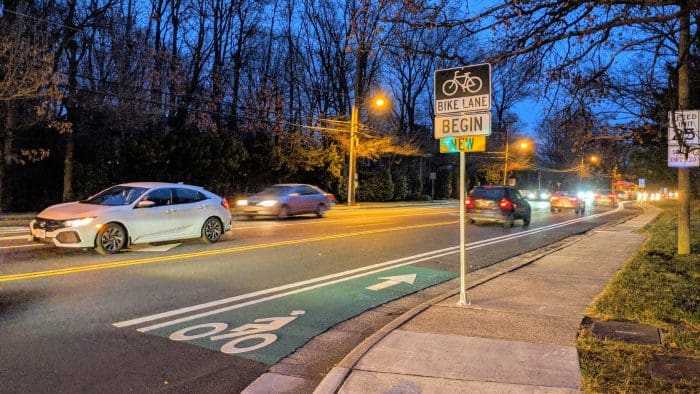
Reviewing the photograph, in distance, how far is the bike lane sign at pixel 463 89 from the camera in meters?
7.00

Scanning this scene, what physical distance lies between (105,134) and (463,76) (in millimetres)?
22672

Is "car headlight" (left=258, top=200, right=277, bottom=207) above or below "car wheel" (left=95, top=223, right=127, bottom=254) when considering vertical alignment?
above

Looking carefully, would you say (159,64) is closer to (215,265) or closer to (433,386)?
(215,265)

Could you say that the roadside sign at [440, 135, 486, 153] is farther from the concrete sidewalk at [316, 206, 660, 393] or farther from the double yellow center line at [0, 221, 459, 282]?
the double yellow center line at [0, 221, 459, 282]

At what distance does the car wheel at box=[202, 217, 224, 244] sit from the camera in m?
13.1

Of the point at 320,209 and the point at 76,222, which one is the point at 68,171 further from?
the point at 76,222

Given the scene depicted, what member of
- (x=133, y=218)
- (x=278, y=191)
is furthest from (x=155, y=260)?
(x=278, y=191)

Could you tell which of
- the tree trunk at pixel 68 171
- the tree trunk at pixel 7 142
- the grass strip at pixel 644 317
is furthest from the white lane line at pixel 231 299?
the tree trunk at pixel 68 171

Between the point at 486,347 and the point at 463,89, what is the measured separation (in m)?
3.43

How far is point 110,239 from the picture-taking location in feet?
36.0

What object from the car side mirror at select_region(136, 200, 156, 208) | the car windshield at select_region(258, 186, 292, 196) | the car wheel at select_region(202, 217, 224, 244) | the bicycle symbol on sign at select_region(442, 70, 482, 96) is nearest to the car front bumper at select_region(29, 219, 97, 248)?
the car side mirror at select_region(136, 200, 156, 208)

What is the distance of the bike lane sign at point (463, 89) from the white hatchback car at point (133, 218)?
7.14 meters

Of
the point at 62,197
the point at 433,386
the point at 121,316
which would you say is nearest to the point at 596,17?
the point at 433,386

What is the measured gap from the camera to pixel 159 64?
29281 millimetres
